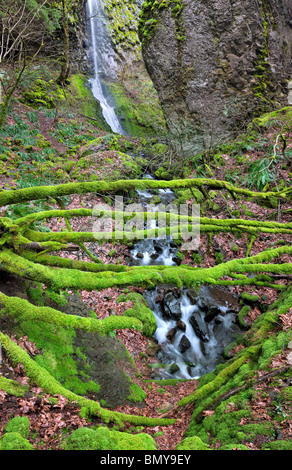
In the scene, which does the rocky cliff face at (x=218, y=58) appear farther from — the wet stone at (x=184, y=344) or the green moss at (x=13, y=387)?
the green moss at (x=13, y=387)

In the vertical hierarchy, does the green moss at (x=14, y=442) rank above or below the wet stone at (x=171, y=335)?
above

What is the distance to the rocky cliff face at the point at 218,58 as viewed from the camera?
38.4ft

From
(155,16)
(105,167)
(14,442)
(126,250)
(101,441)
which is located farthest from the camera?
(155,16)

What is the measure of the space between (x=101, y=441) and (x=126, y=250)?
6950mm

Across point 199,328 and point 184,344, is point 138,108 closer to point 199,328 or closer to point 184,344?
point 199,328

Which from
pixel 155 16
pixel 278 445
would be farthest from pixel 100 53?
pixel 278 445

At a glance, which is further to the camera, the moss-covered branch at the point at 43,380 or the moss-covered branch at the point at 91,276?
the moss-covered branch at the point at 91,276

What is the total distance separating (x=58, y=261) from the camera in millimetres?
3350

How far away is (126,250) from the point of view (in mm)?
8930

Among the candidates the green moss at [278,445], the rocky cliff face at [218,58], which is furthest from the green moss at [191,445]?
the rocky cliff face at [218,58]

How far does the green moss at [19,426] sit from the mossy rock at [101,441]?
1.06 ft

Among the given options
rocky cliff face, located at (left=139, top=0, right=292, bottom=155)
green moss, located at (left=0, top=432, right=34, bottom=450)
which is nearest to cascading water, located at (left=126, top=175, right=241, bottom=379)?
green moss, located at (left=0, top=432, right=34, bottom=450)
